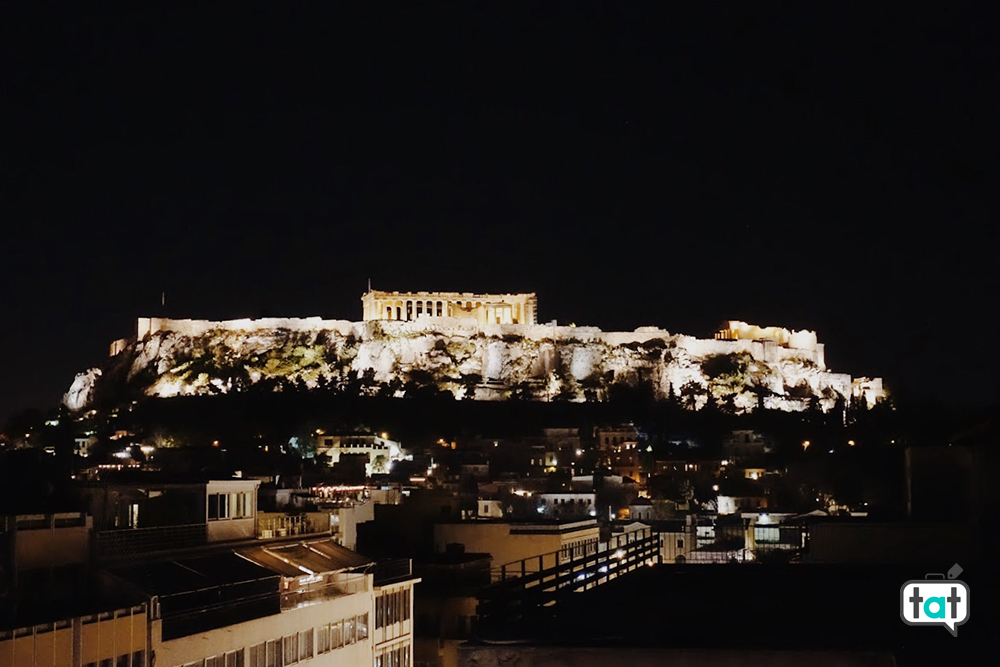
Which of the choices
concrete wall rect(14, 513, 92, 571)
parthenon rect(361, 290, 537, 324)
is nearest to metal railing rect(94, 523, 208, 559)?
concrete wall rect(14, 513, 92, 571)

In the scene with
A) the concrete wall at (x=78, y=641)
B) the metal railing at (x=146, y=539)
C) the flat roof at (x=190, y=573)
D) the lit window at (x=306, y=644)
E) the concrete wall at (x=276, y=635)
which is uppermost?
the metal railing at (x=146, y=539)

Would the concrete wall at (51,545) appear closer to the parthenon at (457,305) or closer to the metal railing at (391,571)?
the metal railing at (391,571)

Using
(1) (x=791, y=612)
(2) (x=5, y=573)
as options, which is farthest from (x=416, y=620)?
(1) (x=791, y=612)

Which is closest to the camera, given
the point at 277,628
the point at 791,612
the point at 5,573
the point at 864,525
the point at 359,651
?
the point at 791,612

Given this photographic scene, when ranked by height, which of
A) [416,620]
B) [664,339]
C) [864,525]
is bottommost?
[416,620]

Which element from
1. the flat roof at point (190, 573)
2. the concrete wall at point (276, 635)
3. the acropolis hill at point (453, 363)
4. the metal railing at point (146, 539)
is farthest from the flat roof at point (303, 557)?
the acropolis hill at point (453, 363)

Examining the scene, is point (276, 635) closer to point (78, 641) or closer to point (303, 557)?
point (303, 557)

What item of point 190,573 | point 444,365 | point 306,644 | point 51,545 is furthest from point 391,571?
point 444,365

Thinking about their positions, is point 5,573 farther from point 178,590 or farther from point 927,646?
point 927,646
